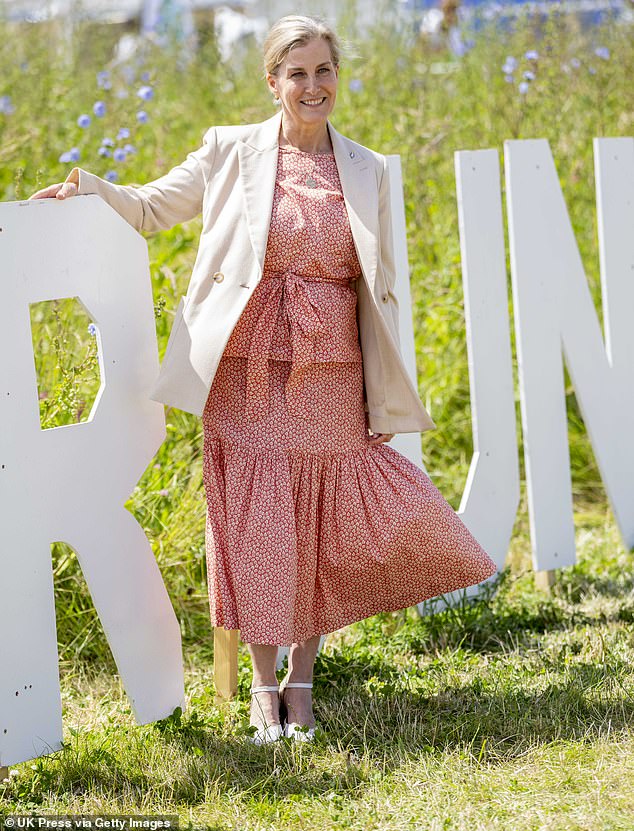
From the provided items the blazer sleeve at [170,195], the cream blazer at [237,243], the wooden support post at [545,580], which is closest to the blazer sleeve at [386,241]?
the cream blazer at [237,243]

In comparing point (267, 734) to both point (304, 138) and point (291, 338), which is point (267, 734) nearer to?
point (291, 338)

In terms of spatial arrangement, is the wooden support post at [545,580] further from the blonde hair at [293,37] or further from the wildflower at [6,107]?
the wildflower at [6,107]

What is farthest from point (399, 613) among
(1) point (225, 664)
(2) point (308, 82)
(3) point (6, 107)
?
(3) point (6, 107)

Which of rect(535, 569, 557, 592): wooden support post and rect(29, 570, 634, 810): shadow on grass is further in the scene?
rect(535, 569, 557, 592): wooden support post

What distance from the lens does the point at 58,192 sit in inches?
104

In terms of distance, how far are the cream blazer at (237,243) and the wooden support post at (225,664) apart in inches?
25.2

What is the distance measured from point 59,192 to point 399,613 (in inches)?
68.4

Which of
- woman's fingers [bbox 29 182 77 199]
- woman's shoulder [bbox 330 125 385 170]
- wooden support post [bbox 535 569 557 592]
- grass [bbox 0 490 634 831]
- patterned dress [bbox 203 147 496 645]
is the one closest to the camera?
grass [bbox 0 490 634 831]

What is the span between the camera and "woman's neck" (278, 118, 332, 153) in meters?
2.81

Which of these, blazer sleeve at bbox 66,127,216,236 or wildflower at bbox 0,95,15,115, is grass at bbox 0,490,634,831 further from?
wildflower at bbox 0,95,15,115

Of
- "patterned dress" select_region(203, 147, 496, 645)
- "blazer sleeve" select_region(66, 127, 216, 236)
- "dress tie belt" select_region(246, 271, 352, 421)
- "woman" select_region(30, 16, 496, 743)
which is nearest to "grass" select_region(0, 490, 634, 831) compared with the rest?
"woman" select_region(30, 16, 496, 743)

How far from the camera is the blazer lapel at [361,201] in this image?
2.76 meters

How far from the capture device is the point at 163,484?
364 cm

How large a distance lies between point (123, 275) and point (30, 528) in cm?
69
